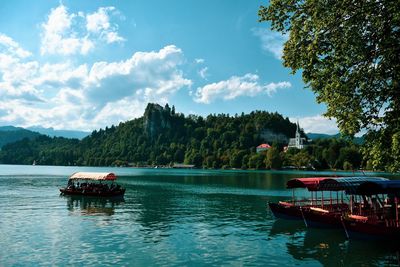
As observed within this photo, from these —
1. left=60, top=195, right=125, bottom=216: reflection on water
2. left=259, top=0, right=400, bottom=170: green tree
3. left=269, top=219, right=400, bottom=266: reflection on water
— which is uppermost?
left=259, top=0, right=400, bottom=170: green tree

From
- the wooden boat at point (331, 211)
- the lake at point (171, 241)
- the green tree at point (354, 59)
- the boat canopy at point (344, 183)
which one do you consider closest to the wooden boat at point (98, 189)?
the lake at point (171, 241)

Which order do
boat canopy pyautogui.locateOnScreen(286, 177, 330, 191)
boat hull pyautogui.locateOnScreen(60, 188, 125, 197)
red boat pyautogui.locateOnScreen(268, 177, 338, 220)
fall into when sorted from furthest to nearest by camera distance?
boat hull pyautogui.locateOnScreen(60, 188, 125, 197)
red boat pyautogui.locateOnScreen(268, 177, 338, 220)
boat canopy pyautogui.locateOnScreen(286, 177, 330, 191)

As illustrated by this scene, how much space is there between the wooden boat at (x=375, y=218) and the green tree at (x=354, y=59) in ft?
38.4

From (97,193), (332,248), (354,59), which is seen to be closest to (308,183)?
(332,248)

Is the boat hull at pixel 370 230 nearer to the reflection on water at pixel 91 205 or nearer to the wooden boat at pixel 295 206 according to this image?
the wooden boat at pixel 295 206

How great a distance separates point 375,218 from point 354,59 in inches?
737

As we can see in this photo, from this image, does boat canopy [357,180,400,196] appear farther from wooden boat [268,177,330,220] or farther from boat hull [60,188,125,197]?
boat hull [60,188,125,197]

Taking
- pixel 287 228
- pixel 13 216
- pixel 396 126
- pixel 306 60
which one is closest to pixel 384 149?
pixel 396 126

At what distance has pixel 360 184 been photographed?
3741 centimetres

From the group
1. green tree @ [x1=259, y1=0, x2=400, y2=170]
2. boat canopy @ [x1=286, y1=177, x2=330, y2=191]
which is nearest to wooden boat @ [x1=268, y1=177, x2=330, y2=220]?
boat canopy @ [x1=286, y1=177, x2=330, y2=191]

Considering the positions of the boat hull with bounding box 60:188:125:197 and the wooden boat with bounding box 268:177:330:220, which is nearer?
the wooden boat with bounding box 268:177:330:220

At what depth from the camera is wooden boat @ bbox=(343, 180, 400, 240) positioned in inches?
1275

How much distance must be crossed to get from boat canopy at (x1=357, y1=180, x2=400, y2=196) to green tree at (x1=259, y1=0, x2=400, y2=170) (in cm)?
1412

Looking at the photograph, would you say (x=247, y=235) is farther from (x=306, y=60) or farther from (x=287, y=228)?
(x=306, y=60)
